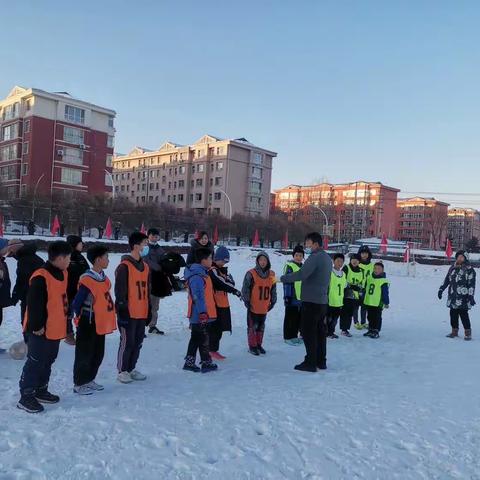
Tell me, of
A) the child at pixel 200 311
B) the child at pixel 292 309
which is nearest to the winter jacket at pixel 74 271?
the child at pixel 200 311

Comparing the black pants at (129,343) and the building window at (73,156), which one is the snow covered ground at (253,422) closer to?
the black pants at (129,343)

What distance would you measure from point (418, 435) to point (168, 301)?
926cm

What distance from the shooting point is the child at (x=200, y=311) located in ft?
19.8

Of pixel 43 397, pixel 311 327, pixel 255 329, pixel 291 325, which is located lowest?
pixel 43 397

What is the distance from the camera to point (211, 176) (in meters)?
82.1

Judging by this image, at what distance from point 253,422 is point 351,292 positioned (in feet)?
17.6

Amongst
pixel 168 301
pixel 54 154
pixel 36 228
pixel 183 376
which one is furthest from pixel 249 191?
pixel 183 376

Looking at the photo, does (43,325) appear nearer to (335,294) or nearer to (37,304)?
(37,304)

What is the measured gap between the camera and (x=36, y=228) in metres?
35.8

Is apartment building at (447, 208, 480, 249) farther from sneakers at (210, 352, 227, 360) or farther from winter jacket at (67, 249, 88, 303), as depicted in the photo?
winter jacket at (67, 249, 88, 303)

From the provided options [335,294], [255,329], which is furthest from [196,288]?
[335,294]

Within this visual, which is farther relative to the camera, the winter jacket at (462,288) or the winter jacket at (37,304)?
the winter jacket at (462,288)

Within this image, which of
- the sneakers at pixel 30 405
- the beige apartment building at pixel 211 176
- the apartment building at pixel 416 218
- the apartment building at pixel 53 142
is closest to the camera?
the sneakers at pixel 30 405

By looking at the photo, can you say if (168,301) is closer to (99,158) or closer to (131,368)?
(131,368)
